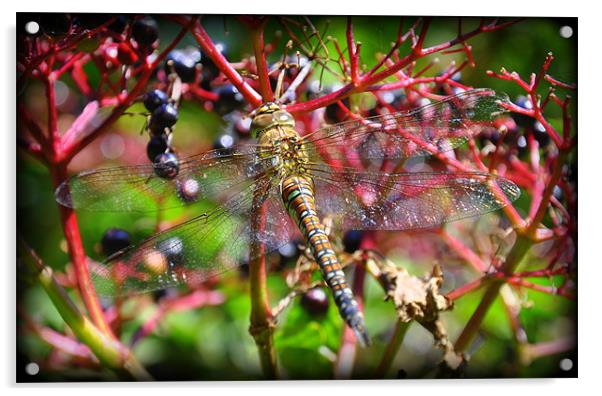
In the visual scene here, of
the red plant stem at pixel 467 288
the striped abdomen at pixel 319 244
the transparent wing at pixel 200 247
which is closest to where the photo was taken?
the striped abdomen at pixel 319 244

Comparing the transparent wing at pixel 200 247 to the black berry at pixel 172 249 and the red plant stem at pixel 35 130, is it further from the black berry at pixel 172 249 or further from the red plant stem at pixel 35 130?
the red plant stem at pixel 35 130

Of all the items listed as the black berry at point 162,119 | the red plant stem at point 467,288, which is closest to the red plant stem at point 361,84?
the black berry at point 162,119

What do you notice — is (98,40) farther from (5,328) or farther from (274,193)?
(5,328)

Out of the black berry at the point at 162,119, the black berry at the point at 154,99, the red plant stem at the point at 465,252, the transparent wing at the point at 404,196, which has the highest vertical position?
the black berry at the point at 154,99

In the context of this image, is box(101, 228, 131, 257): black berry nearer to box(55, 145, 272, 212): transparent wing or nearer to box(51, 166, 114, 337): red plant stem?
box(51, 166, 114, 337): red plant stem

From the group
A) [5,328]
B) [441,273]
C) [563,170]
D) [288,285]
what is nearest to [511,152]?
[563,170]

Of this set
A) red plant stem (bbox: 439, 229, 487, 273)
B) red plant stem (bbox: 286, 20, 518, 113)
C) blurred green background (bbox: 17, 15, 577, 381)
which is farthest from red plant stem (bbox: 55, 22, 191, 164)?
red plant stem (bbox: 439, 229, 487, 273)

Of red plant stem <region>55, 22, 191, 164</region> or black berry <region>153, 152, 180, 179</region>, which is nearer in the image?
black berry <region>153, 152, 180, 179</region>
